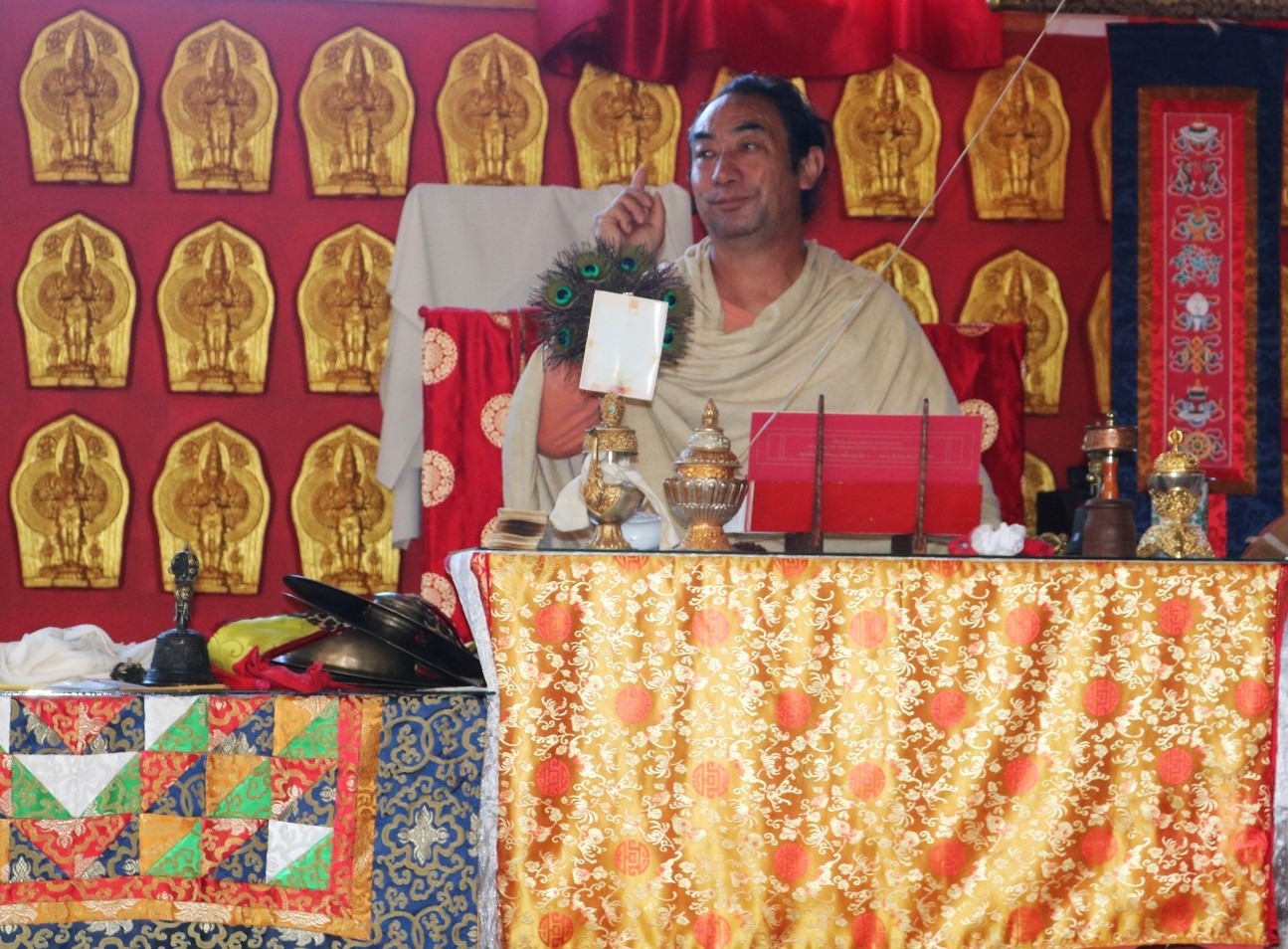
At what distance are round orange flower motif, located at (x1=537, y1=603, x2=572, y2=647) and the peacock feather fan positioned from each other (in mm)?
547

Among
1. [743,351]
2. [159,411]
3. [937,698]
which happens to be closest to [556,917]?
[937,698]

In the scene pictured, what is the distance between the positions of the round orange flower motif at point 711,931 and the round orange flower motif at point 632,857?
0.10 m


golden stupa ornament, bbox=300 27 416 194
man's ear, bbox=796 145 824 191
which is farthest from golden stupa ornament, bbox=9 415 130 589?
man's ear, bbox=796 145 824 191

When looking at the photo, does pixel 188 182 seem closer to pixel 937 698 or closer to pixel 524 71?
pixel 524 71

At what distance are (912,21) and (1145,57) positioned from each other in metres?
0.68

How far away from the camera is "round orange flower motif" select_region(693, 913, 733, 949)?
1972 millimetres

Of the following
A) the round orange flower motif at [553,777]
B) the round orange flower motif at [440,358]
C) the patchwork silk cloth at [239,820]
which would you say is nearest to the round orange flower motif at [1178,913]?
the round orange flower motif at [553,777]

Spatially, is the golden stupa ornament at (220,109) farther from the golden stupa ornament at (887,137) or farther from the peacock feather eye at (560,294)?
the peacock feather eye at (560,294)

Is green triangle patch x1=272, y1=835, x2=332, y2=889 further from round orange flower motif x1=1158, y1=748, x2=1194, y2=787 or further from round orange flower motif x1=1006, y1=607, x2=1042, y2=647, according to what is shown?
round orange flower motif x1=1158, y1=748, x2=1194, y2=787

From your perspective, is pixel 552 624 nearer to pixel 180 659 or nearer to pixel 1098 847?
pixel 180 659

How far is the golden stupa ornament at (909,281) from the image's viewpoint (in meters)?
4.51

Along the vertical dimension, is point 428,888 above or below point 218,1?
below

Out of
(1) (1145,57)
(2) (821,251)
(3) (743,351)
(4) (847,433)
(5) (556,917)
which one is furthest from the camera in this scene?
(1) (1145,57)

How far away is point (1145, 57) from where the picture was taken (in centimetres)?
431
